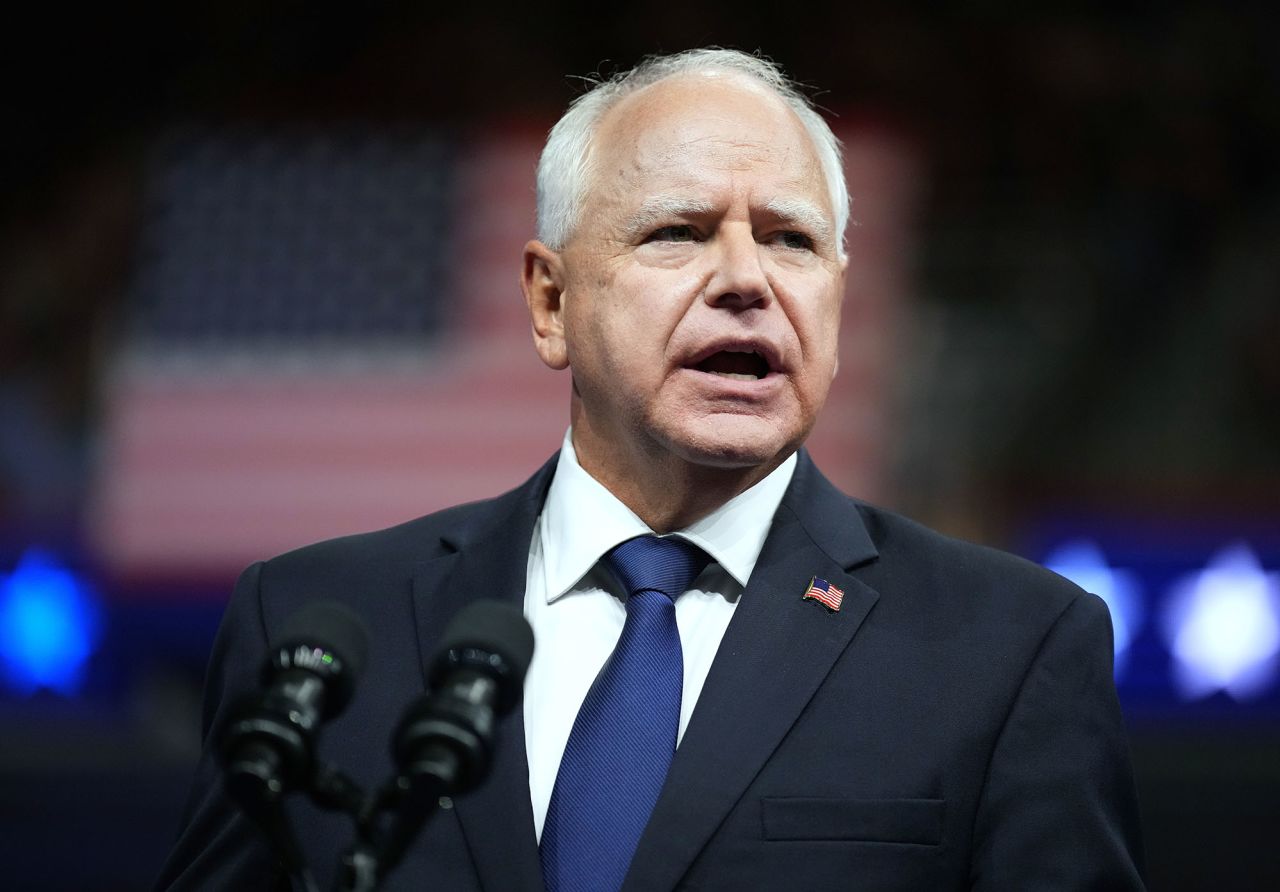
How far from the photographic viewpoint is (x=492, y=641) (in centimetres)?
112

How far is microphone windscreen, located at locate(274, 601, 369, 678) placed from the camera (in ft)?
3.74

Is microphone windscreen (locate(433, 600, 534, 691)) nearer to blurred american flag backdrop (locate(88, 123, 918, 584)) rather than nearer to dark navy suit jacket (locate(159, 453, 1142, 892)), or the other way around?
dark navy suit jacket (locate(159, 453, 1142, 892))

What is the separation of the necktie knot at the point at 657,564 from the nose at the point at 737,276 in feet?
0.93

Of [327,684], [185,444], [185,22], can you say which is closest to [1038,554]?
[185,444]

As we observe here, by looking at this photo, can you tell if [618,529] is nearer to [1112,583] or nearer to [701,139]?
[701,139]

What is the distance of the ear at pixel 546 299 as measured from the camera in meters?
1.90

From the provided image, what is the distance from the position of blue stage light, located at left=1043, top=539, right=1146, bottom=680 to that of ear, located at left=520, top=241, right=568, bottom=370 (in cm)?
214

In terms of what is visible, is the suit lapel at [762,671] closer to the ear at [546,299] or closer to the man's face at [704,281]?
the man's face at [704,281]

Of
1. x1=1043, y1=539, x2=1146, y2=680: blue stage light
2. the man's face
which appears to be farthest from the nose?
x1=1043, y1=539, x2=1146, y2=680: blue stage light

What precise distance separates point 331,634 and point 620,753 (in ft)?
1.57

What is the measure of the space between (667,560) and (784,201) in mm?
441

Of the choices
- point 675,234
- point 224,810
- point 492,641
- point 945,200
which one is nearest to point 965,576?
point 675,234

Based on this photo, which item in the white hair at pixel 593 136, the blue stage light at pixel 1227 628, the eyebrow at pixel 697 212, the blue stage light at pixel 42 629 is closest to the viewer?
the eyebrow at pixel 697 212

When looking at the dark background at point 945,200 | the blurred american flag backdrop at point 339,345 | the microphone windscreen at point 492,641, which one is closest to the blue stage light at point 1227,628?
the dark background at point 945,200
